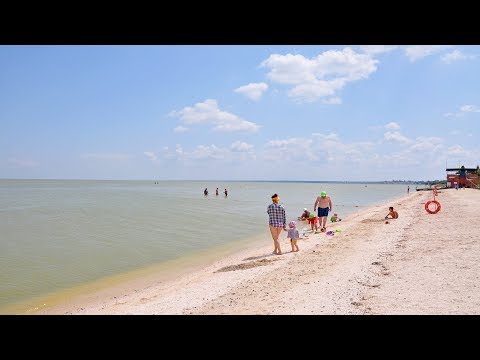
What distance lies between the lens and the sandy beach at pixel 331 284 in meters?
5.22

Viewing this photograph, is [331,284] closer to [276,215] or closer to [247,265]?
[247,265]

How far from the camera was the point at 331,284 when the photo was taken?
6.38 metres

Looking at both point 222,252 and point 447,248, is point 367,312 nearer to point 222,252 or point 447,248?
point 447,248

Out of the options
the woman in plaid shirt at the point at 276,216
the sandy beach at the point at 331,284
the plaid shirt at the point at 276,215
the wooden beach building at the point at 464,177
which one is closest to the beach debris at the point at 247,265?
the sandy beach at the point at 331,284

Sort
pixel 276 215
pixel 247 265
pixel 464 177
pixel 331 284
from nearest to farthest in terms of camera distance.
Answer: pixel 331 284
pixel 247 265
pixel 276 215
pixel 464 177

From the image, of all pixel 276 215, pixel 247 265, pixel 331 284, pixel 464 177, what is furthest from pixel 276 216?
pixel 464 177

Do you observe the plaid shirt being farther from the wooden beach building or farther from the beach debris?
the wooden beach building

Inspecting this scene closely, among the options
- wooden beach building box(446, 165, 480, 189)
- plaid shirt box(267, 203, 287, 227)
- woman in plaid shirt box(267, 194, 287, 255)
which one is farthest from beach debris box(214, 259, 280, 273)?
wooden beach building box(446, 165, 480, 189)

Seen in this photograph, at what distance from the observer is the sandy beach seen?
205 inches
